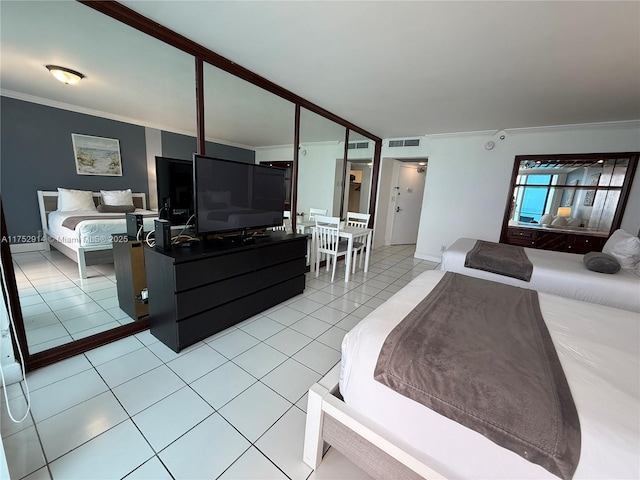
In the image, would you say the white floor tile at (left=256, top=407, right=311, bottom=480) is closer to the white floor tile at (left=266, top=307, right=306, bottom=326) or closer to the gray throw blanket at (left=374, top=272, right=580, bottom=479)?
the gray throw blanket at (left=374, top=272, right=580, bottom=479)

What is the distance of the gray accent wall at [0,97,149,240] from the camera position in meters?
3.40

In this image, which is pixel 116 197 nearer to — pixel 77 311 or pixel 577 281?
pixel 77 311

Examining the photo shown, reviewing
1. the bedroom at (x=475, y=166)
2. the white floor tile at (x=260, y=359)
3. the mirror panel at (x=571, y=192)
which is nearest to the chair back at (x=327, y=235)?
the white floor tile at (x=260, y=359)

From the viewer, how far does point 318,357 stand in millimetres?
1934

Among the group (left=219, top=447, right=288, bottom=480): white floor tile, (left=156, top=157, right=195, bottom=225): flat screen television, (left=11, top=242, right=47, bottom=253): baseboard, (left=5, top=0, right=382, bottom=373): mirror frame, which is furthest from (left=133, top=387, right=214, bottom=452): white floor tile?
(left=11, top=242, right=47, bottom=253): baseboard

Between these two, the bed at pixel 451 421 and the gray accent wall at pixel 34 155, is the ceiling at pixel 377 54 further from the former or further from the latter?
the bed at pixel 451 421

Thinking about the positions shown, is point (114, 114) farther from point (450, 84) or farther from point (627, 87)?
point (627, 87)

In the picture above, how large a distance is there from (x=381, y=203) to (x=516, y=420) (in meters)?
5.06

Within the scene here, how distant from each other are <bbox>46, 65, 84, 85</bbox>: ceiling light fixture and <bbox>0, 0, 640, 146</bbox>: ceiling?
0.32 feet

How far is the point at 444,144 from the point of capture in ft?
15.0

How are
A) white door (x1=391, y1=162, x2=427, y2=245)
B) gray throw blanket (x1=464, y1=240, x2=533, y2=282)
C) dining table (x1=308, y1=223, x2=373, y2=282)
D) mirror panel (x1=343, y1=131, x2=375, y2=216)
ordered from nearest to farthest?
gray throw blanket (x1=464, y1=240, x2=533, y2=282) < dining table (x1=308, y1=223, x2=373, y2=282) < white door (x1=391, y1=162, x2=427, y2=245) < mirror panel (x1=343, y1=131, x2=375, y2=216)

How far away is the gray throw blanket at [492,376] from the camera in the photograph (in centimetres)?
70

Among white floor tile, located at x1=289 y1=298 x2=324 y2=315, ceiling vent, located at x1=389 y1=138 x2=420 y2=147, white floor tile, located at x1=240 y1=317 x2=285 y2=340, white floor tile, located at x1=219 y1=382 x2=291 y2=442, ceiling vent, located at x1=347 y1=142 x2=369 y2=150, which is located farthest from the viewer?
ceiling vent, located at x1=347 y1=142 x2=369 y2=150

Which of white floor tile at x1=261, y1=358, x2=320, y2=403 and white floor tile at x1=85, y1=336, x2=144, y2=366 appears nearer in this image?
white floor tile at x1=261, y1=358, x2=320, y2=403
